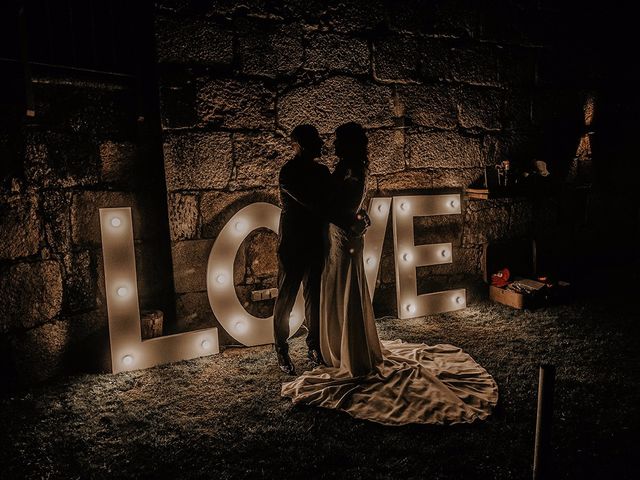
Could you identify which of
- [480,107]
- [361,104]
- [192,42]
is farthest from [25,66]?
[480,107]

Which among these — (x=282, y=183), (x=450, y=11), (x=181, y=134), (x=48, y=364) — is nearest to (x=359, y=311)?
(x=282, y=183)

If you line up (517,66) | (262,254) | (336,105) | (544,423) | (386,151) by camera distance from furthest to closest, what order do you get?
1. (517,66)
2. (386,151)
3. (336,105)
4. (262,254)
5. (544,423)

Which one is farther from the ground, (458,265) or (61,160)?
(61,160)

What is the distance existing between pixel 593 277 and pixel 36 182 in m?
5.93

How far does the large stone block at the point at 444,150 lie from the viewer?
473cm

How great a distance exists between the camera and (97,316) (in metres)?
3.71

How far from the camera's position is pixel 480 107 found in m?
5.00

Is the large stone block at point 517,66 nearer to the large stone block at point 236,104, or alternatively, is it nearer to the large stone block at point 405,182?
the large stone block at point 405,182

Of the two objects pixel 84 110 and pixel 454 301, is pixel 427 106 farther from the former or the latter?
pixel 84 110

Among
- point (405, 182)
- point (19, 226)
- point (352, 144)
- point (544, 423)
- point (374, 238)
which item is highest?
point (352, 144)

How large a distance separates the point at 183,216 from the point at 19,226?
46.0 inches

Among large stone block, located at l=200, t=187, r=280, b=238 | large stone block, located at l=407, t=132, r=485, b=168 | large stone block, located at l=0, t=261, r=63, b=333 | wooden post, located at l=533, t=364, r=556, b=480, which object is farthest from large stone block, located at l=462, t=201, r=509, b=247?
large stone block, located at l=0, t=261, r=63, b=333

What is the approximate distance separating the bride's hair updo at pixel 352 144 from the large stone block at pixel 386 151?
4.39 ft

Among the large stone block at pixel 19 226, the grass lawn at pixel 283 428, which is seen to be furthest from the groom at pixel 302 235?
the large stone block at pixel 19 226
